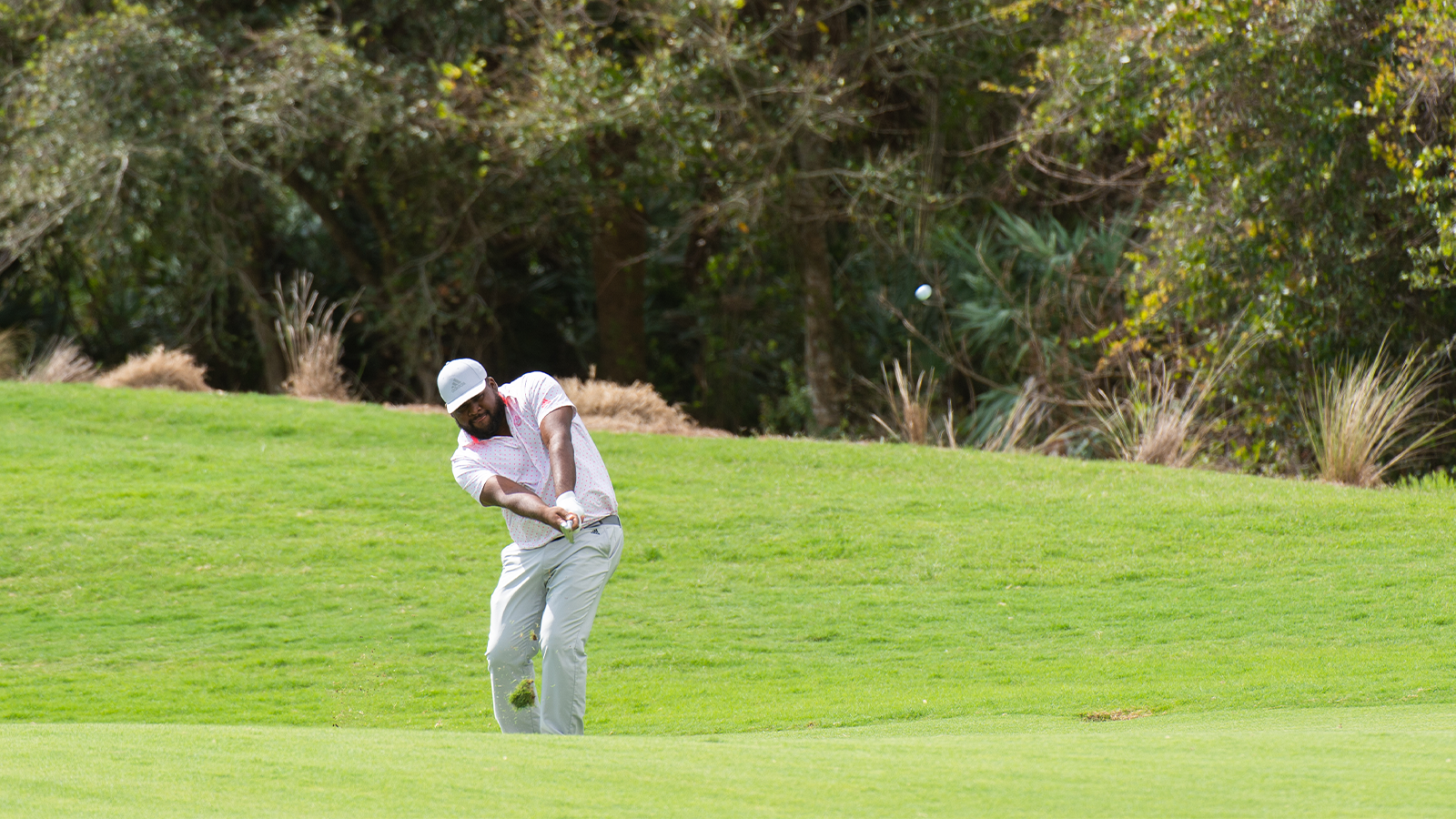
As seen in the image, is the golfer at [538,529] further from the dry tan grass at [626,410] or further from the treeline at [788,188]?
the dry tan grass at [626,410]

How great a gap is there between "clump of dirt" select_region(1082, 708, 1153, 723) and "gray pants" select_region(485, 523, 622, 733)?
7.05 feet

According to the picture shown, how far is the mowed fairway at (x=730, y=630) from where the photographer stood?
4355mm

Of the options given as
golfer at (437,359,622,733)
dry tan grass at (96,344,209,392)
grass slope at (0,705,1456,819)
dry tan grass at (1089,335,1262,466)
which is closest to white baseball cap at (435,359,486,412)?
golfer at (437,359,622,733)

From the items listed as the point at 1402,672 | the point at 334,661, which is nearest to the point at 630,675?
the point at 334,661

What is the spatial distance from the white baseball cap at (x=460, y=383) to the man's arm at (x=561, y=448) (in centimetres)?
30

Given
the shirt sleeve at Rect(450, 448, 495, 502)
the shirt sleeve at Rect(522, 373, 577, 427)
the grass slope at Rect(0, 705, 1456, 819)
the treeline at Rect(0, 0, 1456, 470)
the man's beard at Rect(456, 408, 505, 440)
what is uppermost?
the treeline at Rect(0, 0, 1456, 470)

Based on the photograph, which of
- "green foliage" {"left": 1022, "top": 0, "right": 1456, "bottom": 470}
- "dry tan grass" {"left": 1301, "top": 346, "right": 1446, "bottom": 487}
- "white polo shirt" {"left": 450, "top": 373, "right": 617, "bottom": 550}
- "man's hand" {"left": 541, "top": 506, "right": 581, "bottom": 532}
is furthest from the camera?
"dry tan grass" {"left": 1301, "top": 346, "right": 1446, "bottom": 487}

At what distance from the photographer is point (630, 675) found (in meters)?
8.44

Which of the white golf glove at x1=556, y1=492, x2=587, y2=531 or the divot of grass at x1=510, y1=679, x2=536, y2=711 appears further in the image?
the divot of grass at x1=510, y1=679, x2=536, y2=711

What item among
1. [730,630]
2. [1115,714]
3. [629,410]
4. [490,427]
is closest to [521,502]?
[490,427]

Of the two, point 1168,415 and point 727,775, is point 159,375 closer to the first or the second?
point 1168,415

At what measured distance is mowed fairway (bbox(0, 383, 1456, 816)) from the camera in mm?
4355

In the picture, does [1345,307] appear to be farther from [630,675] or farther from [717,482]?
[630,675]

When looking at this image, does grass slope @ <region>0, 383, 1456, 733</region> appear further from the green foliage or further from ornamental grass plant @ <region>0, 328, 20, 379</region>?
ornamental grass plant @ <region>0, 328, 20, 379</region>
